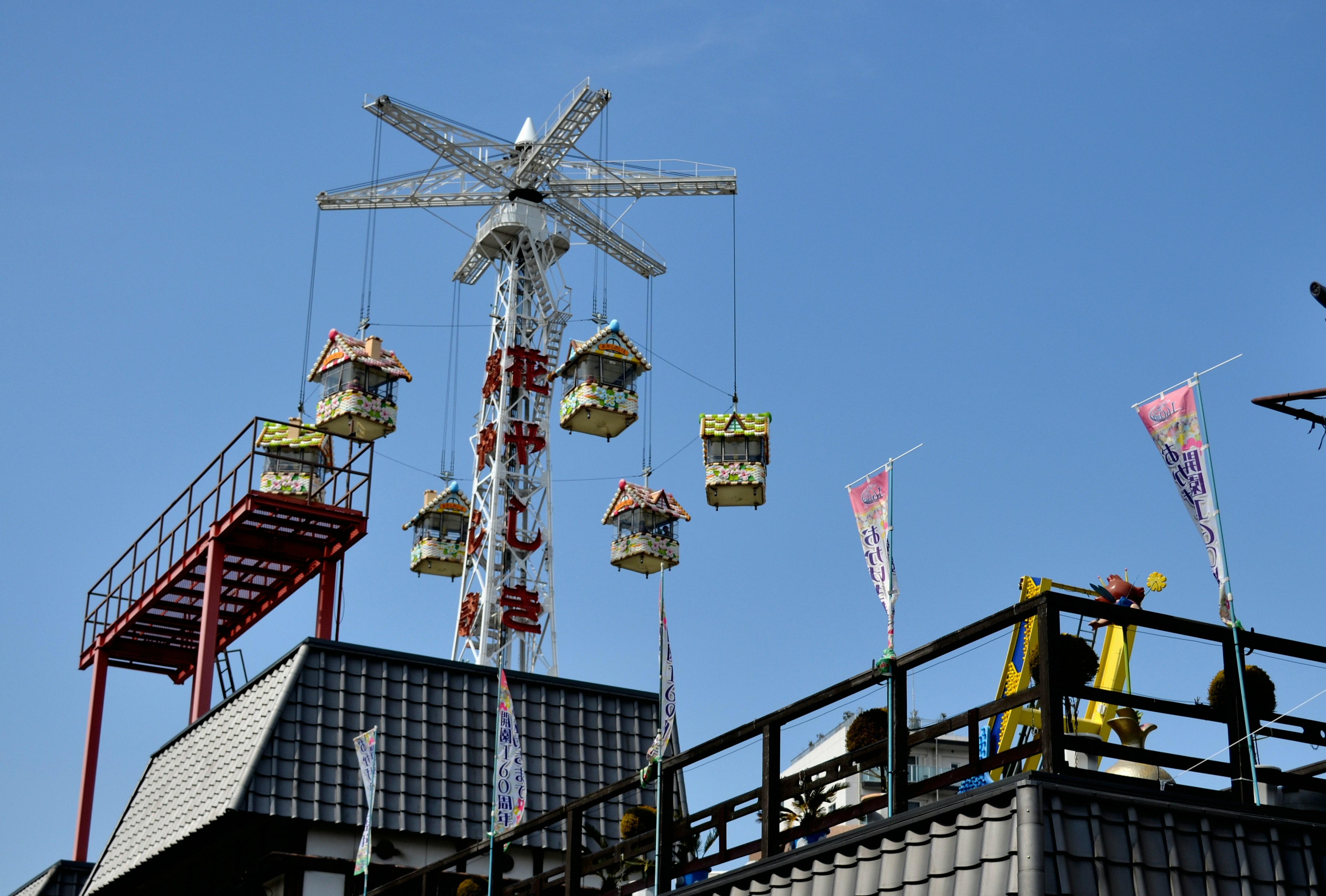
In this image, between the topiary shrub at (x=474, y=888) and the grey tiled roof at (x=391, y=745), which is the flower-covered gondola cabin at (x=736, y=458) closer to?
the grey tiled roof at (x=391, y=745)

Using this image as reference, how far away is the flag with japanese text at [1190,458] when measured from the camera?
32.3ft

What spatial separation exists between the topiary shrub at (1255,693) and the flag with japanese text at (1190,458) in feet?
2.59

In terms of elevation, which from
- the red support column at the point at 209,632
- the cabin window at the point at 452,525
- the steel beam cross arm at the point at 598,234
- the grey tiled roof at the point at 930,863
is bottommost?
the grey tiled roof at the point at 930,863

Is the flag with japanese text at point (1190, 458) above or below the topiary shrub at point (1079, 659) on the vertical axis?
above

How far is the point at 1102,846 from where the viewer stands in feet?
27.7

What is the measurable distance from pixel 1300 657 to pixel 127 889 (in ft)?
53.7

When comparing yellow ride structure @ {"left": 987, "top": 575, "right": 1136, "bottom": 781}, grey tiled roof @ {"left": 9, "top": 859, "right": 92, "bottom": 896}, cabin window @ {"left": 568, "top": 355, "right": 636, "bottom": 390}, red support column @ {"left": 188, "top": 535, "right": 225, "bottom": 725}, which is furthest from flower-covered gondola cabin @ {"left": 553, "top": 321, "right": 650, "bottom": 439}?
yellow ride structure @ {"left": 987, "top": 575, "right": 1136, "bottom": 781}

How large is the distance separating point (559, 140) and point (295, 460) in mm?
12815

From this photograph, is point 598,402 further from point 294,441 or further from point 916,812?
point 916,812

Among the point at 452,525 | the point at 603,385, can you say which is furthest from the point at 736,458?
the point at 452,525

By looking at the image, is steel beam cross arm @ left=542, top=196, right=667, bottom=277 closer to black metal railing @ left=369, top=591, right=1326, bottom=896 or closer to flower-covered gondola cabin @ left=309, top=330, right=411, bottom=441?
flower-covered gondola cabin @ left=309, top=330, right=411, bottom=441

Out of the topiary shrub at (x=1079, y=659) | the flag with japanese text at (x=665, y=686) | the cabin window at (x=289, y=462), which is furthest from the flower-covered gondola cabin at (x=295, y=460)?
the topiary shrub at (x=1079, y=659)

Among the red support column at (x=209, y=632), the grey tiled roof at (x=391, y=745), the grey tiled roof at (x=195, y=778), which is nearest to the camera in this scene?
the grey tiled roof at (x=391, y=745)

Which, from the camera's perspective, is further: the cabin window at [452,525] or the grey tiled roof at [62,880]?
the cabin window at [452,525]
